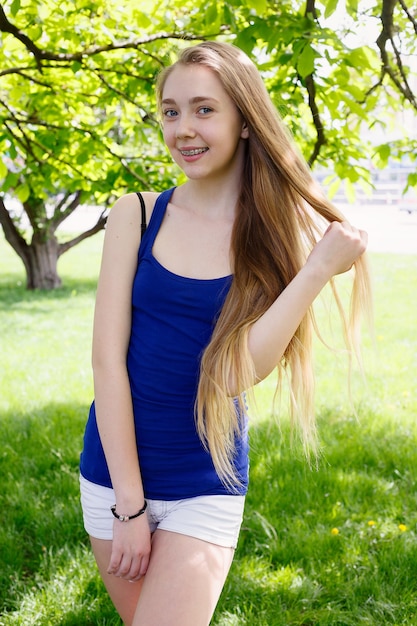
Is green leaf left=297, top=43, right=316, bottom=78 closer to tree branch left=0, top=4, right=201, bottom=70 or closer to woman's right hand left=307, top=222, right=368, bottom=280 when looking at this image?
tree branch left=0, top=4, right=201, bottom=70

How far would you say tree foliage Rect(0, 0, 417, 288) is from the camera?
330 centimetres

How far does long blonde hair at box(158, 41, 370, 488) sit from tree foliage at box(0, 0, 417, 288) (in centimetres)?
103

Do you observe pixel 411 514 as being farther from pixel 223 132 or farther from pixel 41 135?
pixel 41 135

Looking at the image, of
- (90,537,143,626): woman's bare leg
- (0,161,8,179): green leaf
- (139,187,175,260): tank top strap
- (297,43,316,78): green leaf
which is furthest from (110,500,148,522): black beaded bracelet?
(0,161,8,179): green leaf

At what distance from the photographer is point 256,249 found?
1900 mm

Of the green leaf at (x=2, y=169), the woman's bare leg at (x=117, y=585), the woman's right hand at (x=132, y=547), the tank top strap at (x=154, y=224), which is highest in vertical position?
the green leaf at (x=2, y=169)

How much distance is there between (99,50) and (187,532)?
10.2 feet

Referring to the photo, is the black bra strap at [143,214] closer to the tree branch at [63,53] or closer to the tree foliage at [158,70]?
the tree foliage at [158,70]

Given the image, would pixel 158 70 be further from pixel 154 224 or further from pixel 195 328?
pixel 195 328

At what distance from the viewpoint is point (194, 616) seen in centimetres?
171

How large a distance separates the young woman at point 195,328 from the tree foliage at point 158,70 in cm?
110

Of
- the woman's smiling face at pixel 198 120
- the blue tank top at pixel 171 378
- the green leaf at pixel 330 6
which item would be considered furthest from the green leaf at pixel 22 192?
the blue tank top at pixel 171 378

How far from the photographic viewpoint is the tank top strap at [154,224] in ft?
6.19

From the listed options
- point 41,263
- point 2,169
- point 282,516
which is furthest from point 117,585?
point 41,263
